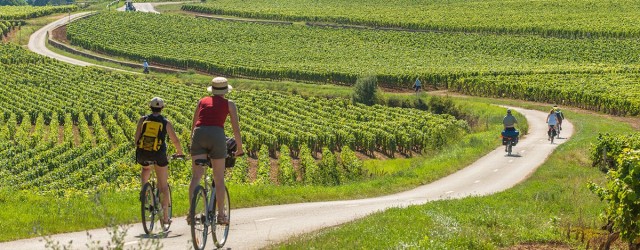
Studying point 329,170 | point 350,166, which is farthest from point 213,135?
point 350,166

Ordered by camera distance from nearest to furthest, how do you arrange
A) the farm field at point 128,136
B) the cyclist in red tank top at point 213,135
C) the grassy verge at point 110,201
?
1. the cyclist in red tank top at point 213,135
2. the grassy verge at point 110,201
3. the farm field at point 128,136

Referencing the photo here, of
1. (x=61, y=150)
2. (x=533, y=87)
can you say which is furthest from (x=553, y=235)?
(x=533, y=87)

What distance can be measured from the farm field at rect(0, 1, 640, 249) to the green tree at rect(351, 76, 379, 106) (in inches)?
41.5

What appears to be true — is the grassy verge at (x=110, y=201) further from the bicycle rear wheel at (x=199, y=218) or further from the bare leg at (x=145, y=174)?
the bicycle rear wheel at (x=199, y=218)

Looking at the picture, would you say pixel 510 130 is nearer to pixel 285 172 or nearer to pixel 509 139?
pixel 509 139

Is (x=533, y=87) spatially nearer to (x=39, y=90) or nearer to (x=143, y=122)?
(x=39, y=90)

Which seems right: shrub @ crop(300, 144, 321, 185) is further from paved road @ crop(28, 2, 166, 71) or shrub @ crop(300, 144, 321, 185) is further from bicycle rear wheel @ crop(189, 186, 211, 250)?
paved road @ crop(28, 2, 166, 71)

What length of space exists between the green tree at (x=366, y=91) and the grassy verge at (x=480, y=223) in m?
44.1

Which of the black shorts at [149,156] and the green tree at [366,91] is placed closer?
the black shorts at [149,156]

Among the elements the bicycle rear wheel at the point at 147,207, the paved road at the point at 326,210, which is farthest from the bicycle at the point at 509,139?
the bicycle rear wheel at the point at 147,207

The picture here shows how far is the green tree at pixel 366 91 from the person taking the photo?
7056 centimetres

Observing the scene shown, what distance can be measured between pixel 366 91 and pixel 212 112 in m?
57.4

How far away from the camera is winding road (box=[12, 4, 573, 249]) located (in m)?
15.5

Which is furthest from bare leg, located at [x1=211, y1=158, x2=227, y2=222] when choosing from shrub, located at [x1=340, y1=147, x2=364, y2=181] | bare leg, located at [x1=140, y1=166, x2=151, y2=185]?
shrub, located at [x1=340, y1=147, x2=364, y2=181]
